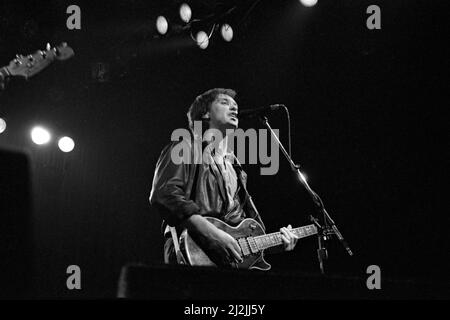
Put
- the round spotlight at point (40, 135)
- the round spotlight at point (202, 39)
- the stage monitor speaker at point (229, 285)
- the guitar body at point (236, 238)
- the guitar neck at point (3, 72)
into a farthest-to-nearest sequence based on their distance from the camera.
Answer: the round spotlight at point (202, 39) → the round spotlight at point (40, 135) → the guitar neck at point (3, 72) → the guitar body at point (236, 238) → the stage monitor speaker at point (229, 285)

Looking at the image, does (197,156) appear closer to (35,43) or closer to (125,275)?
(35,43)

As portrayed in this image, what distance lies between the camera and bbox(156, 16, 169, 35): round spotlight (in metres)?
3.46

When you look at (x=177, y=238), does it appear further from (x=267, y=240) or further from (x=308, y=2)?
(x=308, y=2)

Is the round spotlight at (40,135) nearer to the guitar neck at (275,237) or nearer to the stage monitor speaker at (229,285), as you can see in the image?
the guitar neck at (275,237)

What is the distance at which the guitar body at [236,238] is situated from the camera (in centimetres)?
286

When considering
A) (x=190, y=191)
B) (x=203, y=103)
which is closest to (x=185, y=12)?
(x=203, y=103)

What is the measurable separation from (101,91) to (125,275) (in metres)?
2.89

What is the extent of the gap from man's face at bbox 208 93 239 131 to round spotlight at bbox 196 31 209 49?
1.93ft

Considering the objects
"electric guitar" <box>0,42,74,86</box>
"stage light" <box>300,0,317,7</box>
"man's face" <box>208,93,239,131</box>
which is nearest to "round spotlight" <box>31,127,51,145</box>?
"electric guitar" <box>0,42,74,86</box>

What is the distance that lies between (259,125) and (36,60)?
5.22 ft

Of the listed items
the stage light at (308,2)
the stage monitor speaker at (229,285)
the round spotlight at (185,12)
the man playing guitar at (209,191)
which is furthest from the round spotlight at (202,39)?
the stage monitor speaker at (229,285)

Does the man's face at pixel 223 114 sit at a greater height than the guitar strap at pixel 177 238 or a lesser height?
greater

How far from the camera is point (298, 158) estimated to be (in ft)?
12.5

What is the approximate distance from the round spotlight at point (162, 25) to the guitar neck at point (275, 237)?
1524 mm
